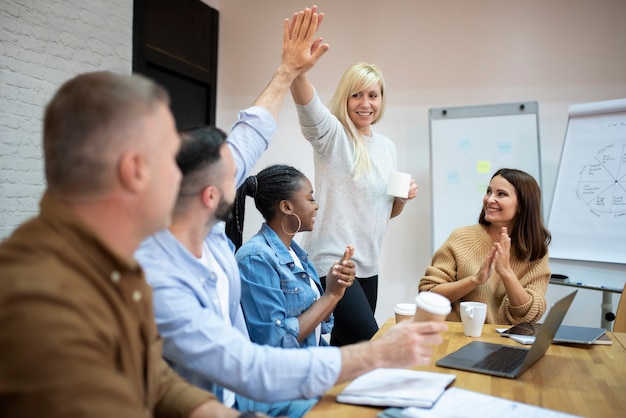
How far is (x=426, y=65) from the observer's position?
12.4 ft

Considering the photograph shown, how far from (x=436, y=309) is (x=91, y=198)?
67 centimetres

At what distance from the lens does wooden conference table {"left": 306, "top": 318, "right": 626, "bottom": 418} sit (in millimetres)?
1029

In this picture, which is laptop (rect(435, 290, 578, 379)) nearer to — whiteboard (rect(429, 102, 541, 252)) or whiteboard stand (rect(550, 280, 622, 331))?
whiteboard stand (rect(550, 280, 622, 331))

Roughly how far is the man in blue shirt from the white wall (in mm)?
2700

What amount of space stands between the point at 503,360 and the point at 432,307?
41 centimetres

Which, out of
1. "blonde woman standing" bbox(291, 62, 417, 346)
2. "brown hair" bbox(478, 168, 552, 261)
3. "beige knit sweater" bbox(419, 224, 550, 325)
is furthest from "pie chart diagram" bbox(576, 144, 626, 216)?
"blonde woman standing" bbox(291, 62, 417, 346)

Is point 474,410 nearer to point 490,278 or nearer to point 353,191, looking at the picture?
point 490,278

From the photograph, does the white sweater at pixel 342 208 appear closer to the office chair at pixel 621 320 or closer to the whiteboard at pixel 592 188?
the office chair at pixel 621 320

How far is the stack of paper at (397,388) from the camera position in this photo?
101 cm

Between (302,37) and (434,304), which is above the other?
(302,37)

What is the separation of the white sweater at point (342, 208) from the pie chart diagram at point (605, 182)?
1281 millimetres

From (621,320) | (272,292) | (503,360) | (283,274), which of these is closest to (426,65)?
(621,320)

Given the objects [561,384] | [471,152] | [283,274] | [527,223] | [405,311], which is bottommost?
[561,384]

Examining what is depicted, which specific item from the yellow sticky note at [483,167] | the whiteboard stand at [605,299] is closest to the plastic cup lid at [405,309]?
the whiteboard stand at [605,299]
